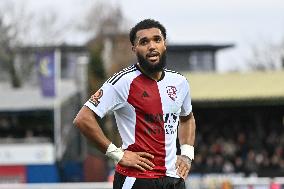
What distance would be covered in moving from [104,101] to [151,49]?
47 cm

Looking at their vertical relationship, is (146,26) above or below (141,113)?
above

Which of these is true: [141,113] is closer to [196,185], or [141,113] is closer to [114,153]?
[114,153]

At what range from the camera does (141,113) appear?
686 cm

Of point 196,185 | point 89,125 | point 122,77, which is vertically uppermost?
point 122,77

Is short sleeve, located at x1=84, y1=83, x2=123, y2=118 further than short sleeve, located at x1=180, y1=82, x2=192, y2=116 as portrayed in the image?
No

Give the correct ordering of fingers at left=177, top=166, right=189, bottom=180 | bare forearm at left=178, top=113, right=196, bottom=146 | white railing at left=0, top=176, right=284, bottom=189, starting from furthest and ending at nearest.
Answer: white railing at left=0, top=176, right=284, bottom=189 → bare forearm at left=178, top=113, right=196, bottom=146 → fingers at left=177, top=166, right=189, bottom=180

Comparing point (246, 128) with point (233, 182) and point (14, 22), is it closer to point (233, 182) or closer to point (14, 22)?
point (233, 182)

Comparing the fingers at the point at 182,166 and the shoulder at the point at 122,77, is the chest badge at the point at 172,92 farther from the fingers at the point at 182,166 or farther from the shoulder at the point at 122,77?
the fingers at the point at 182,166

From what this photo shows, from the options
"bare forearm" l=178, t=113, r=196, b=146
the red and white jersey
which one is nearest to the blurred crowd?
"bare forearm" l=178, t=113, r=196, b=146

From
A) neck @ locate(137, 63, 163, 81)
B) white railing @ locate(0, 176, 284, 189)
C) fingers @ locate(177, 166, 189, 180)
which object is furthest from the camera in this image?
white railing @ locate(0, 176, 284, 189)

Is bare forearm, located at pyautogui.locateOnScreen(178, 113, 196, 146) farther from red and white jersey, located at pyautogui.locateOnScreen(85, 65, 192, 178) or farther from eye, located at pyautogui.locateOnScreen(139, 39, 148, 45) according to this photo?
eye, located at pyautogui.locateOnScreen(139, 39, 148, 45)

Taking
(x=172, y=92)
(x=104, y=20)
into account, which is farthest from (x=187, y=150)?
(x=104, y=20)

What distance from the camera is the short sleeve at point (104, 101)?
22.2 feet

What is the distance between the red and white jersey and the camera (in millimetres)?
6816
